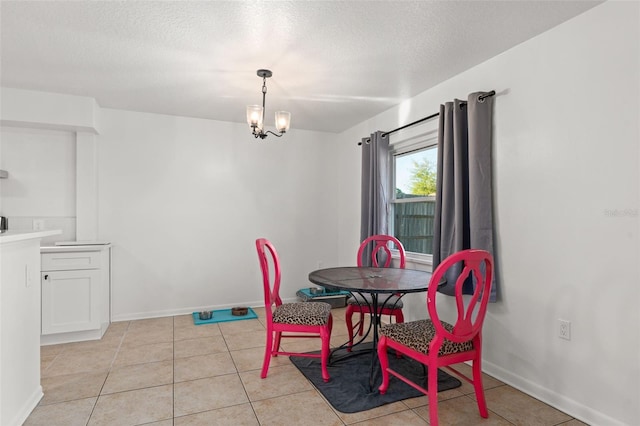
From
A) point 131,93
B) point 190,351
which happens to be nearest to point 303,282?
point 190,351

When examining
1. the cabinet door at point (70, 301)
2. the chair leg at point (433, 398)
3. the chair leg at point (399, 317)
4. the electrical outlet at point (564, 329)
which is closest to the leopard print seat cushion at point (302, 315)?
the chair leg at point (399, 317)

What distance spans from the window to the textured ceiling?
0.64 meters

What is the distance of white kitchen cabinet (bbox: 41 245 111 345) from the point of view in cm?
337

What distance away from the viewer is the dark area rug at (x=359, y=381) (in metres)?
2.29

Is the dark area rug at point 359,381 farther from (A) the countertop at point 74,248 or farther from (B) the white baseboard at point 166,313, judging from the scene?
(A) the countertop at point 74,248

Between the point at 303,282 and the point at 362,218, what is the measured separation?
138cm

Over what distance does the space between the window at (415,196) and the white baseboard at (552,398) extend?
1.19m

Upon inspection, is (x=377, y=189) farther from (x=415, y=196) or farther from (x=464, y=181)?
(x=464, y=181)

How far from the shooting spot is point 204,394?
7.89 feet

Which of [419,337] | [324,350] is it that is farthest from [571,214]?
[324,350]

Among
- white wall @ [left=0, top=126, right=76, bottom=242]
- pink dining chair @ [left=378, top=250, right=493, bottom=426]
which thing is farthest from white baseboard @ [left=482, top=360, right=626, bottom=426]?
white wall @ [left=0, top=126, right=76, bottom=242]

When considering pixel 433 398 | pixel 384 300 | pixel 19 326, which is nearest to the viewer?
pixel 433 398

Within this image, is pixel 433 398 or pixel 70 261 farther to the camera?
pixel 70 261

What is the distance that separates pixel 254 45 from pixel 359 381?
2479 millimetres
